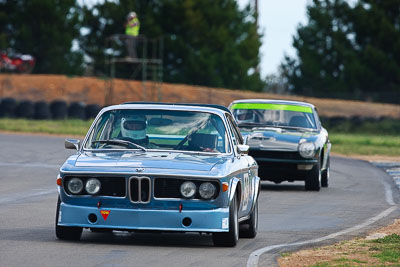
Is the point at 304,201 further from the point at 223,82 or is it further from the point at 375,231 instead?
the point at 223,82

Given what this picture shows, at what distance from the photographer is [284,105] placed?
1947 centimetres

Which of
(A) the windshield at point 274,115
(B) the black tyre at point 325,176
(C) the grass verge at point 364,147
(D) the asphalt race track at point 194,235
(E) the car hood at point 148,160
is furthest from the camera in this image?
(C) the grass verge at point 364,147

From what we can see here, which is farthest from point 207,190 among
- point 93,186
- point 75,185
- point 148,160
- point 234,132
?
point 234,132

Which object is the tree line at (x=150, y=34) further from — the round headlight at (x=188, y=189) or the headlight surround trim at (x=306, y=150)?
the round headlight at (x=188, y=189)

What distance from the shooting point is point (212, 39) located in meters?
66.7

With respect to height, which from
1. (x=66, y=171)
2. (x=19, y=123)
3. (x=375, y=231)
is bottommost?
(x=19, y=123)

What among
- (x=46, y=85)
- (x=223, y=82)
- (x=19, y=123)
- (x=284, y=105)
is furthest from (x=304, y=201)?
(x=223, y=82)

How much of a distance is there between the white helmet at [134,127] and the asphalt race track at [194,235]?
1.06 m

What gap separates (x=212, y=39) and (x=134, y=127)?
185 feet

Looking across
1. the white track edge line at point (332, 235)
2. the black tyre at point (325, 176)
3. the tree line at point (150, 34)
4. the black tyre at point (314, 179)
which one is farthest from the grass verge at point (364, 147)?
the tree line at point (150, 34)

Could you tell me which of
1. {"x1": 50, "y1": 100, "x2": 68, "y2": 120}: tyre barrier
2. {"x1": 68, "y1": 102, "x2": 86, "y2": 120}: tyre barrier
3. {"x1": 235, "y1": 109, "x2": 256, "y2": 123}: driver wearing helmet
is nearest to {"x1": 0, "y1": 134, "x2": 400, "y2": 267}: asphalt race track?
{"x1": 235, "y1": 109, "x2": 256, "y2": 123}: driver wearing helmet

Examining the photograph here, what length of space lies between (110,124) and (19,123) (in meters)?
35.7

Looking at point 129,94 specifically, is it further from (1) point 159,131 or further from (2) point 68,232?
(2) point 68,232

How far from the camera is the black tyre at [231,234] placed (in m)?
9.60
